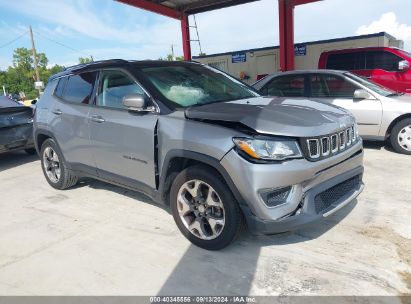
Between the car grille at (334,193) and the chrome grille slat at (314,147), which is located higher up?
the chrome grille slat at (314,147)

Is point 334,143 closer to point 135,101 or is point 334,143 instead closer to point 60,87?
point 135,101

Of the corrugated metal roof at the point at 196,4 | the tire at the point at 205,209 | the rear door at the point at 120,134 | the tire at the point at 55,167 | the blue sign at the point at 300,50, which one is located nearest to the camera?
the tire at the point at 205,209

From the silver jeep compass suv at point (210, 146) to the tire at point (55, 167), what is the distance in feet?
1.42

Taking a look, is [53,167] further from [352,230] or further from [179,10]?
[179,10]

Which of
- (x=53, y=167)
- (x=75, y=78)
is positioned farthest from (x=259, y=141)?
(x=53, y=167)

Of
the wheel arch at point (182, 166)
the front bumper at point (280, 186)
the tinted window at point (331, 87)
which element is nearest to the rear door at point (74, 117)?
the wheel arch at point (182, 166)

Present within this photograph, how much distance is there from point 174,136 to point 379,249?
2015 mm

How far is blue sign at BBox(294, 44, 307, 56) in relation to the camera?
1264 cm

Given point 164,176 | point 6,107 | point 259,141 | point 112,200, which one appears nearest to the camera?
point 259,141

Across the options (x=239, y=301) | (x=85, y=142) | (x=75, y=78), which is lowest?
(x=239, y=301)

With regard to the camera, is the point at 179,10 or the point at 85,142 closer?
the point at 85,142

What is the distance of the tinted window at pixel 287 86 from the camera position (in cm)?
697

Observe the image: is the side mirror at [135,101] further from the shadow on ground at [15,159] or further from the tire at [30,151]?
the tire at [30,151]

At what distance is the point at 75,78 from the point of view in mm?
4762
